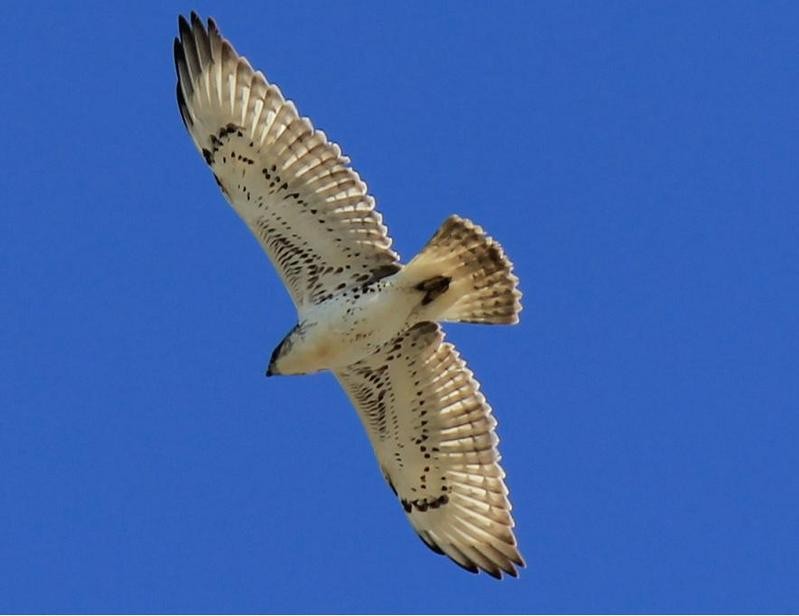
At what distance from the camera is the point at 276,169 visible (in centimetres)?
1096

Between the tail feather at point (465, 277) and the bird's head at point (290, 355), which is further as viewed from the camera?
the bird's head at point (290, 355)

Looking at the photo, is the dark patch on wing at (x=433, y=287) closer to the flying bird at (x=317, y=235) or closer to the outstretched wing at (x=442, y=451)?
the flying bird at (x=317, y=235)

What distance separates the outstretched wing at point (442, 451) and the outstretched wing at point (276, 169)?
78 cm

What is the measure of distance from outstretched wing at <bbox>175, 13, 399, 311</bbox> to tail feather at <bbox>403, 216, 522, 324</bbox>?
25 cm

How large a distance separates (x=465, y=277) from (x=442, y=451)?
1388mm

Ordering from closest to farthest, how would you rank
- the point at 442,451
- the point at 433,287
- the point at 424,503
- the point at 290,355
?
1. the point at 433,287
2. the point at 290,355
3. the point at 442,451
4. the point at 424,503

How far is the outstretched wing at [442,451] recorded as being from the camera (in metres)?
11.6

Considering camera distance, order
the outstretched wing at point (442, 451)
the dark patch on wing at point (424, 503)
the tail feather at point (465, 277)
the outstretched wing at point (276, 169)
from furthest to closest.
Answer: the dark patch on wing at point (424, 503), the outstretched wing at point (442, 451), the outstretched wing at point (276, 169), the tail feather at point (465, 277)

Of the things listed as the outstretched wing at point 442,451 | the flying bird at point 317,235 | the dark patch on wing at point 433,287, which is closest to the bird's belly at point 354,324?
the flying bird at point 317,235

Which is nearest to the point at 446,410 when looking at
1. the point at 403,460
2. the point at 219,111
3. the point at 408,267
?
the point at 403,460

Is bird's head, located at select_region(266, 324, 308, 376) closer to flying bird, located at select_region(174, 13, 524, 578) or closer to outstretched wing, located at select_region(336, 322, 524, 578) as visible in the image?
flying bird, located at select_region(174, 13, 524, 578)

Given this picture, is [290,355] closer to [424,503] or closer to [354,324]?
[354,324]

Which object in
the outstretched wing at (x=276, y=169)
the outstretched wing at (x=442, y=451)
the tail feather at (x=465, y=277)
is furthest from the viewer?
the outstretched wing at (x=442, y=451)

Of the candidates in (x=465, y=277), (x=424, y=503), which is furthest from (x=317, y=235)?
(x=424, y=503)
